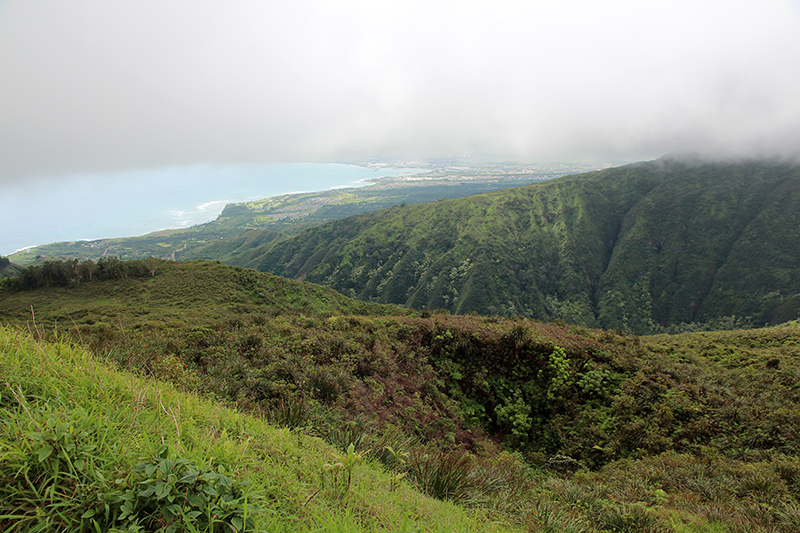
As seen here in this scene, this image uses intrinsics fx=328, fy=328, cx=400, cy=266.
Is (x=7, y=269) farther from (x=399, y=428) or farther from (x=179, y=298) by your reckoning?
(x=399, y=428)

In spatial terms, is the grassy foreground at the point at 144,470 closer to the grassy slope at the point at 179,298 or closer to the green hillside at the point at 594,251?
the grassy slope at the point at 179,298

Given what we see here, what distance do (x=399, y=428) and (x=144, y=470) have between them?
19.9ft

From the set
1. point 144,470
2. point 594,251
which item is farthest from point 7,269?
point 594,251

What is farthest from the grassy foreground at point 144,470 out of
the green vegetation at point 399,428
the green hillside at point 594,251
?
the green hillside at point 594,251

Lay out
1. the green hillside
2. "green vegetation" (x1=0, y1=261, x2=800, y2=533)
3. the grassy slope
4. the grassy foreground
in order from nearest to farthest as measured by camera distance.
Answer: the grassy foreground, "green vegetation" (x1=0, y1=261, x2=800, y2=533), the grassy slope, the green hillside

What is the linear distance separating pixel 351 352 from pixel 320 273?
108m

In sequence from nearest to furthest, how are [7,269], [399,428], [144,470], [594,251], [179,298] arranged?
[144,470], [399,428], [179,298], [7,269], [594,251]

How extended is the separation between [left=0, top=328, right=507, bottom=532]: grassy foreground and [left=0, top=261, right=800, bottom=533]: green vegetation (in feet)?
0.05

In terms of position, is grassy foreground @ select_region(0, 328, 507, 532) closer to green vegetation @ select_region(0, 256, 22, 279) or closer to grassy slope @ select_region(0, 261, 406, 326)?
grassy slope @ select_region(0, 261, 406, 326)

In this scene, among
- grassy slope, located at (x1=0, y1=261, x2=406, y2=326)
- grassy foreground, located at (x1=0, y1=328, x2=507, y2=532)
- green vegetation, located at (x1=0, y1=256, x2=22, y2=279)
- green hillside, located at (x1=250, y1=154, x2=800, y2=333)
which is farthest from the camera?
green hillside, located at (x1=250, y1=154, x2=800, y2=333)

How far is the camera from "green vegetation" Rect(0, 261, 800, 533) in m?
1.74

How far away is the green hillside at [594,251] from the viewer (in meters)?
93.7

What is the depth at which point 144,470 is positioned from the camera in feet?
5.54

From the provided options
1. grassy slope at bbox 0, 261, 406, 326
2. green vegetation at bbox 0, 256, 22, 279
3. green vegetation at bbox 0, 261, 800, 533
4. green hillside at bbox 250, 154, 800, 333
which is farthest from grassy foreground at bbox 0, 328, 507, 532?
green vegetation at bbox 0, 256, 22, 279
